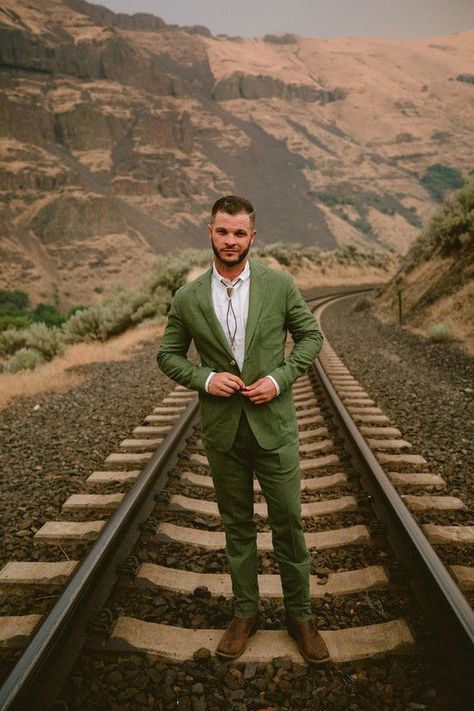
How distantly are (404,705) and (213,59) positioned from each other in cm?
15186

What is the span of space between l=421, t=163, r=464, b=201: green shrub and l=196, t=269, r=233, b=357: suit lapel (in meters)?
103

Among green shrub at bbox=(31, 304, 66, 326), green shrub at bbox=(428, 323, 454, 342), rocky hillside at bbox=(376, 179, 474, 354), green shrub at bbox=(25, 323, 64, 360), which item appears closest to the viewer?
green shrub at bbox=(428, 323, 454, 342)

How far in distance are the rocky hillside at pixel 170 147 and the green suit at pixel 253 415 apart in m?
53.4

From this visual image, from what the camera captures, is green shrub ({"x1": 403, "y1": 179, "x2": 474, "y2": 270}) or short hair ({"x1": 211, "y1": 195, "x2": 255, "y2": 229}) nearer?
short hair ({"x1": 211, "y1": 195, "x2": 255, "y2": 229})

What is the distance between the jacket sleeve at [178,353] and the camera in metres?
2.33

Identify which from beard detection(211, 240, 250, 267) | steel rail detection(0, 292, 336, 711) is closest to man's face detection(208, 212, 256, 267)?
beard detection(211, 240, 250, 267)

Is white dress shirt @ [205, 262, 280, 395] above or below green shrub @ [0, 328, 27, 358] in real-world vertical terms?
above

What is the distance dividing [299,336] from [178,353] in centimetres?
58

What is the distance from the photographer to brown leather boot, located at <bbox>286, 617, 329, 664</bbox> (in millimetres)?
2326

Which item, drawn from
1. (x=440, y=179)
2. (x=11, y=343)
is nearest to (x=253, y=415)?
(x=11, y=343)

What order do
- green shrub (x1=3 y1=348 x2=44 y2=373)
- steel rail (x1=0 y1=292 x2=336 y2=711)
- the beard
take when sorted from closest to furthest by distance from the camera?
steel rail (x1=0 y1=292 x2=336 y2=711) < the beard < green shrub (x1=3 y1=348 x2=44 y2=373)

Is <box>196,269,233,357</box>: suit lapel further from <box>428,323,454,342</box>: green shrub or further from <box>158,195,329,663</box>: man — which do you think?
<box>428,323,454,342</box>: green shrub

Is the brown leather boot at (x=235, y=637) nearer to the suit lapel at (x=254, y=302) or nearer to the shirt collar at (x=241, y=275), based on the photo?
the suit lapel at (x=254, y=302)

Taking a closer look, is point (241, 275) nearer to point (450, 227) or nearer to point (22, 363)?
point (22, 363)
